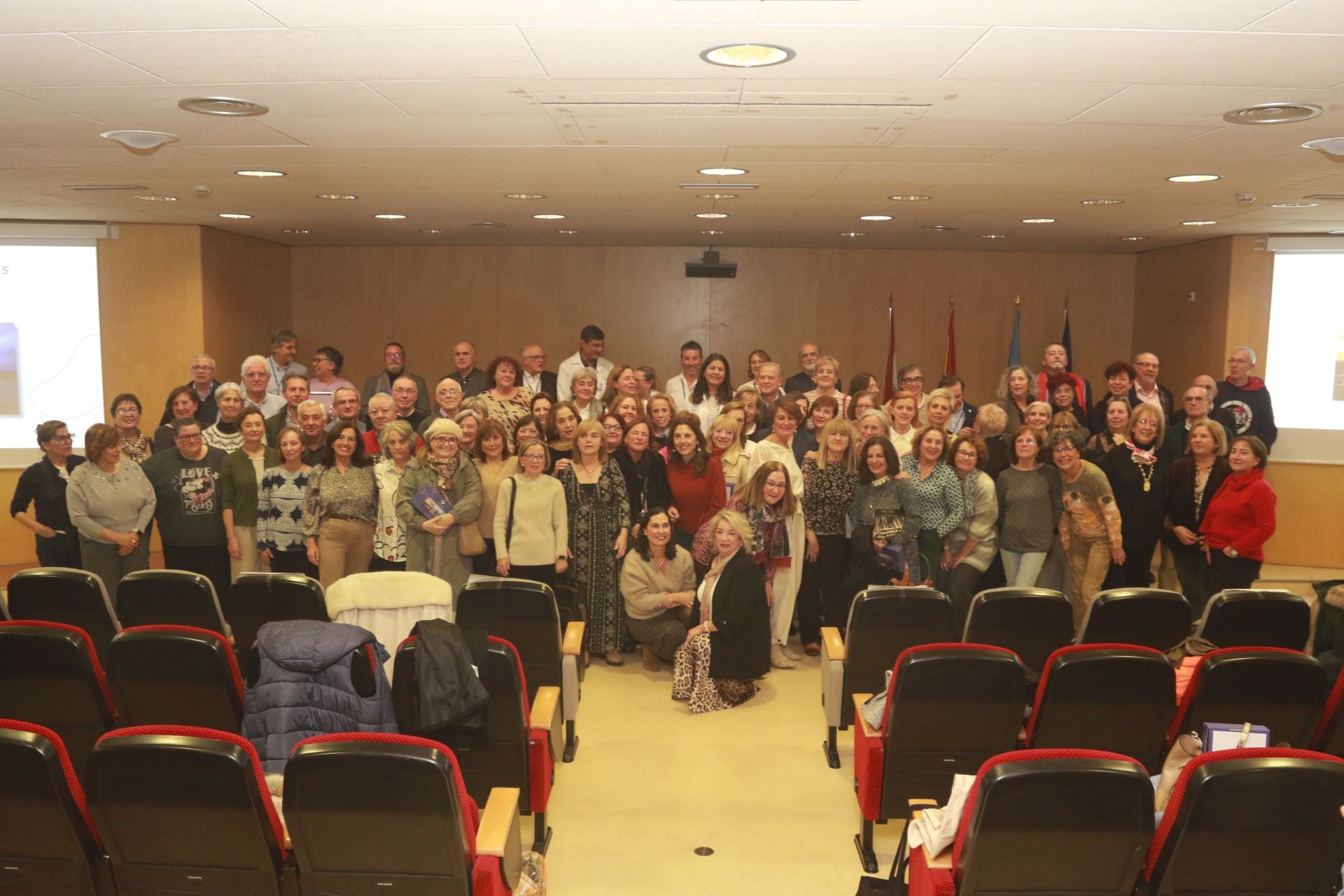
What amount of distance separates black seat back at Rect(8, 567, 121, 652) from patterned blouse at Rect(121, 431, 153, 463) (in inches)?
83.4

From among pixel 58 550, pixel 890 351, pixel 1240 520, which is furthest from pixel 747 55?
pixel 890 351

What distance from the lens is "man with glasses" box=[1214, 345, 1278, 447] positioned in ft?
29.5

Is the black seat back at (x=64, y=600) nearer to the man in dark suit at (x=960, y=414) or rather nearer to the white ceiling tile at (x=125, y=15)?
the white ceiling tile at (x=125, y=15)

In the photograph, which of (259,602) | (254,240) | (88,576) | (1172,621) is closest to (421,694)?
(259,602)

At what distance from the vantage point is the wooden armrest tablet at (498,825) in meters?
3.06

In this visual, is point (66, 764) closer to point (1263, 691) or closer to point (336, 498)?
point (336, 498)

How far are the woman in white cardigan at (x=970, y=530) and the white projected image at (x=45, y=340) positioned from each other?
26.0ft

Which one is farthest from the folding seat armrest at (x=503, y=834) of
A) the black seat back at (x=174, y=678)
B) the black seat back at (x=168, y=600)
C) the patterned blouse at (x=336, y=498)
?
the patterned blouse at (x=336, y=498)

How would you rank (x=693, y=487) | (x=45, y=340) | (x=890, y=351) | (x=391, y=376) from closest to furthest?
(x=693, y=487) → (x=45, y=340) → (x=391, y=376) → (x=890, y=351)

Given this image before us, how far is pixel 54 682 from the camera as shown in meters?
3.94

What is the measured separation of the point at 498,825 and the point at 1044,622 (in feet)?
9.16

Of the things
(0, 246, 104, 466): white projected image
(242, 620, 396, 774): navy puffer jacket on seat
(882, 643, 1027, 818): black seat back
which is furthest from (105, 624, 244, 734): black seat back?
(0, 246, 104, 466): white projected image

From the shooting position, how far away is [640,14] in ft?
9.71

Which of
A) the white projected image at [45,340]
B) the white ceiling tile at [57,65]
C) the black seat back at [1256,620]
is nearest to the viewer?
the white ceiling tile at [57,65]
